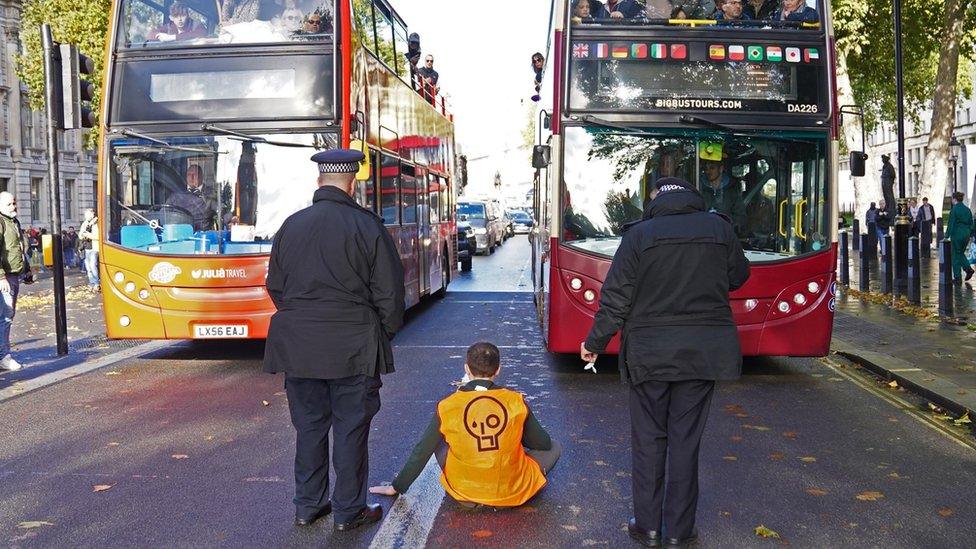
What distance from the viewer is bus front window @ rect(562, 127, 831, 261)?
32.3 ft

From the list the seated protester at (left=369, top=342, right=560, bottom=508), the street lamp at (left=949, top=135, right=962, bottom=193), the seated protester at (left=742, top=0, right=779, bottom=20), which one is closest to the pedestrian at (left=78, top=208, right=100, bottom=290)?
the seated protester at (left=742, top=0, right=779, bottom=20)

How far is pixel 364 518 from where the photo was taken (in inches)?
208

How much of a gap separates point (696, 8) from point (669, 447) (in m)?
6.11

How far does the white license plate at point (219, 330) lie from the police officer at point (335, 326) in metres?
5.70

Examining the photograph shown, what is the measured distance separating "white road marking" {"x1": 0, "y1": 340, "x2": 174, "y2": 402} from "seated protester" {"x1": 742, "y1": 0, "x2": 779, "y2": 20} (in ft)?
23.4

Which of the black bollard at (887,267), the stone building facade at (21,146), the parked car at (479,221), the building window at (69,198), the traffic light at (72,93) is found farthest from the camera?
the building window at (69,198)

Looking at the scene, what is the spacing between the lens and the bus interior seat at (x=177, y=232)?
35.7ft

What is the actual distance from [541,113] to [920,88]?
124 ft

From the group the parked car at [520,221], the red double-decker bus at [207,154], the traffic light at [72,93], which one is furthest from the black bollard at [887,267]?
the parked car at [520,221]

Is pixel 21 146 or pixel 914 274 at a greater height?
pixel 21 146

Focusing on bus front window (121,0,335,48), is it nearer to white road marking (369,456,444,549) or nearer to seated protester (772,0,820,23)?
seated protester (772,0,820,23)

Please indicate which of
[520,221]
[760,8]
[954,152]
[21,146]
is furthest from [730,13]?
[954,152]

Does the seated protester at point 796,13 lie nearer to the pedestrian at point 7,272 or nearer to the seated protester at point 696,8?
the seated protester at point 696,8

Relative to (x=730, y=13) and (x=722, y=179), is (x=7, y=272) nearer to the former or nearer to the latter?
(x=722, y=179)
